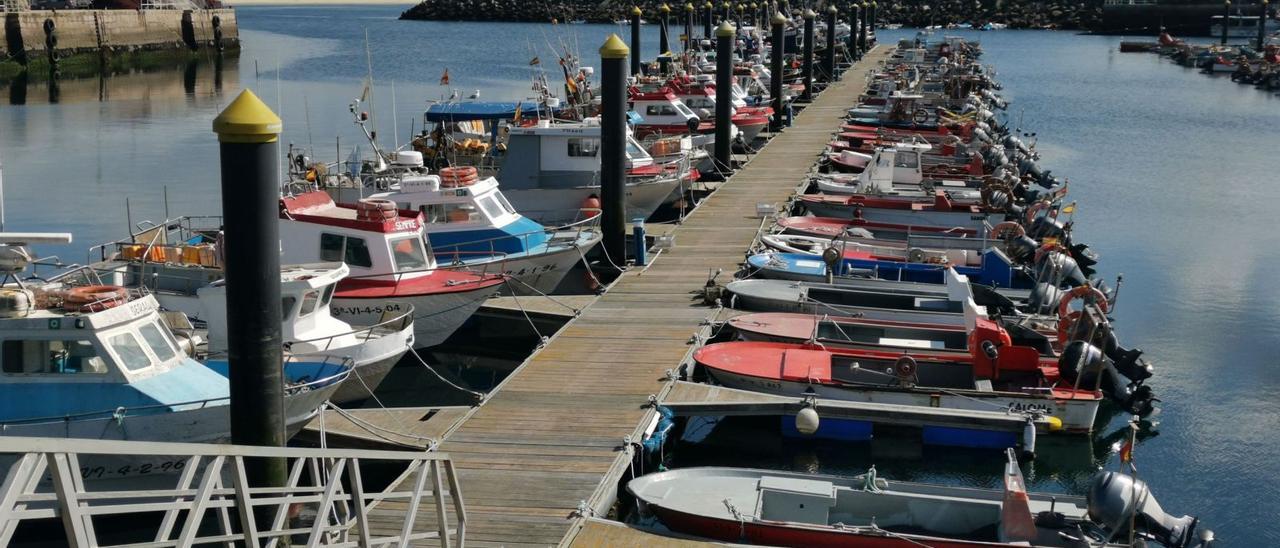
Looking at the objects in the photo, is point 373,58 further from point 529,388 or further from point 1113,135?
point 529,388

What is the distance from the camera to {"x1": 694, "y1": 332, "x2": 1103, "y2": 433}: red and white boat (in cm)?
1914

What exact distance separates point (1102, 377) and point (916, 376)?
12.4ft

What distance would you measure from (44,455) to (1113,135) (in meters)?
57.9

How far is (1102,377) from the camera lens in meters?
21.5

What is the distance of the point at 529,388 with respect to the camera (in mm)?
18656

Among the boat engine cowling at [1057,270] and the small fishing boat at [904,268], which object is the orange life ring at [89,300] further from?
the boat engine cowling at [1057,270]

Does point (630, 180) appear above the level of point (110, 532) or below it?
above

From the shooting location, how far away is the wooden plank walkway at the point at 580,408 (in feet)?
47.2

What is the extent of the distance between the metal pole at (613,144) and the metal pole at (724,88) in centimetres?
1016

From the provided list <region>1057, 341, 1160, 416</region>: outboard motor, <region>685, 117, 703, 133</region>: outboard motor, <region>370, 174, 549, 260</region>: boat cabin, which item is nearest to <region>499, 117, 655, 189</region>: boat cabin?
<region>370, 174, 549, 260</region>: boat cabin

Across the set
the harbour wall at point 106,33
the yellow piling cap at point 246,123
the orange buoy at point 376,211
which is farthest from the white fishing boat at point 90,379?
the harbour wall at point 106,33

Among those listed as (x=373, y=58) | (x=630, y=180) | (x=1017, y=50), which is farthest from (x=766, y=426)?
(x=1017, y=50)

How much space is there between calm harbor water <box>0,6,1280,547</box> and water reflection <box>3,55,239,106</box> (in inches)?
13.6

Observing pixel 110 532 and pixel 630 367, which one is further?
pixel 630 367
